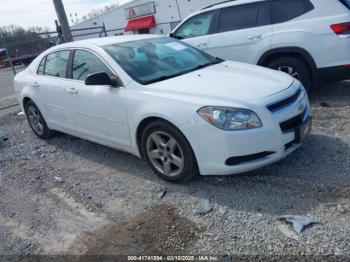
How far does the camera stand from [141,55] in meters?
4.37

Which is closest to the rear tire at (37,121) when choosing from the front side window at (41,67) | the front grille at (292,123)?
the front side window at (41,67)

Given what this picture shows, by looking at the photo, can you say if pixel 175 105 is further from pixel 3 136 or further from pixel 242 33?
pixel 3 136

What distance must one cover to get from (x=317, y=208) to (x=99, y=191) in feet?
7.64

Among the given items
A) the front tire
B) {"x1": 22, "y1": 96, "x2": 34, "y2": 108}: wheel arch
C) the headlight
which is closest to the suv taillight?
the headlight

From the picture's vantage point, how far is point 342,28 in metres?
5.36

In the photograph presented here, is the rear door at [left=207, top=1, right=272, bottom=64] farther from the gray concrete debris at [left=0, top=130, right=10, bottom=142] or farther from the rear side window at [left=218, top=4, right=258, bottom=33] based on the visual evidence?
the gray concrete debris at [left=0, top=130, right=10, bottom=142]

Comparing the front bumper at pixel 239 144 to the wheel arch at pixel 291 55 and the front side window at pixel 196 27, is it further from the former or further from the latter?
the front side window at pixel 196 27

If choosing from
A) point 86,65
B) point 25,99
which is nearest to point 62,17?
point 25,99

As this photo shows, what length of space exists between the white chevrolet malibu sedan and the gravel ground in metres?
0.31

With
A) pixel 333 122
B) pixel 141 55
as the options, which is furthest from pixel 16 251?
pixel 333 122

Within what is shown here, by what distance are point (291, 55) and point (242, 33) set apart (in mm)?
957

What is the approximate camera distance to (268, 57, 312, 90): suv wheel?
5779 millimetres

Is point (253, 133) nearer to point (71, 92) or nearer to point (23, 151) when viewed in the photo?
point (71, 92)

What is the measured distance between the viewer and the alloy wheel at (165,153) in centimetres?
372
